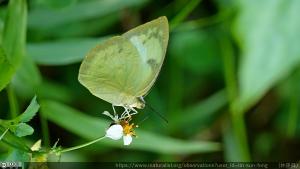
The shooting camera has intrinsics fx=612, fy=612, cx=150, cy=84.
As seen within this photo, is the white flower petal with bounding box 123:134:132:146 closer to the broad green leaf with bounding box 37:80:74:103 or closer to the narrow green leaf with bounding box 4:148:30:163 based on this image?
the narrow green leaf with bounding box 4:148:30:163

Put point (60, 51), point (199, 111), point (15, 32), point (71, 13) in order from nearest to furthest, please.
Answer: point (15, 32) → point (60, 51) → point (71, 13) → point (199, 111)

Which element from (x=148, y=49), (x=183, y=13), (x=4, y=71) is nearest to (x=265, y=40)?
(x=183, y=13)

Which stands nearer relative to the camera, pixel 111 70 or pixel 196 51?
pixel 111 70

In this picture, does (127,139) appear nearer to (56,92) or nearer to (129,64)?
(129,64)

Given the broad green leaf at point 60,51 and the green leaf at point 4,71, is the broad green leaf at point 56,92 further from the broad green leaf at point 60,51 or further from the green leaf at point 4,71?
the green leaf at point 4,71

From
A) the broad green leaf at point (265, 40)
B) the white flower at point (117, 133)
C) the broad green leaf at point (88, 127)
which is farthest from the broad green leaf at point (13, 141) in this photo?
the broad green leaf at point (265, 40)

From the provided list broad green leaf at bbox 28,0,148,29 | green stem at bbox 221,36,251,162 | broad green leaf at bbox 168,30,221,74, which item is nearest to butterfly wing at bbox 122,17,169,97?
broad green leaf at bbox 28,0,148,29
